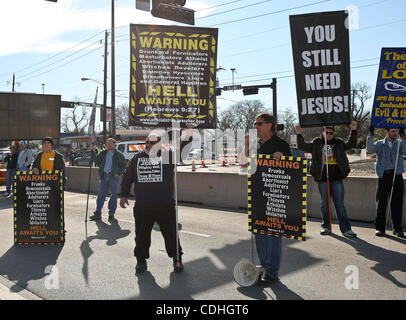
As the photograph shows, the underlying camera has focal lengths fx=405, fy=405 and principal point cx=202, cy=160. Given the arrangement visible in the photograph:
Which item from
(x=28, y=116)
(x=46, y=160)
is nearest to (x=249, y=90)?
(x=28, y=116)

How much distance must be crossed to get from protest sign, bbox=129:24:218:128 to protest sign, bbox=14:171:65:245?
1.80 metres

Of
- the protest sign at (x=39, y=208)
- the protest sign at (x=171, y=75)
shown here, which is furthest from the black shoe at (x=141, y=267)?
the protest sign at (x=171, y=75)

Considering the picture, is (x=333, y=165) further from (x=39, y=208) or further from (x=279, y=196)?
(x=39, y=208)

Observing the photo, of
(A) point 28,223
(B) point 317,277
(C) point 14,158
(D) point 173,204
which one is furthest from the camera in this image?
(C) point 14,158

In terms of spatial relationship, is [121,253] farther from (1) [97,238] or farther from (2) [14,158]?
(2) [14,158]

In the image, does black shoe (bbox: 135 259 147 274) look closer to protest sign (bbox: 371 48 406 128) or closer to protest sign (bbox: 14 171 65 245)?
protest sign (bbox: 14 171 65 245)

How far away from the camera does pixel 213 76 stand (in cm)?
770

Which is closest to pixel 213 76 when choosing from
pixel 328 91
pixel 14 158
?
pixel 328 91

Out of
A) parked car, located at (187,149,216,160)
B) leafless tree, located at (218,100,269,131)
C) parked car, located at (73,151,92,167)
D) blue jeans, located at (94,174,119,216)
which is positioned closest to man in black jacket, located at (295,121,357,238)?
blue jeans, located at (94,174,119,216)

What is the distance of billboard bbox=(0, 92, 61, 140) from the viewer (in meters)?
16.5

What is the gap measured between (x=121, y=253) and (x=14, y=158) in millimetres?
11125

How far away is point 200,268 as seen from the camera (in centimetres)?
545

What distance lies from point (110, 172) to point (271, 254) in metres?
5.93

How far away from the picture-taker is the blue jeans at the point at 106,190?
31.6 ft
